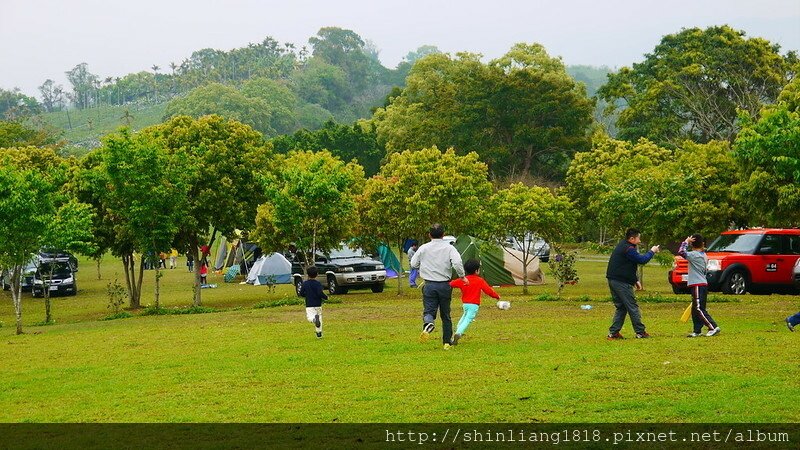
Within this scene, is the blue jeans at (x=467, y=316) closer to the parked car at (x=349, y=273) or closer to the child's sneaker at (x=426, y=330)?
the child's sneaker at (x=426, y=330)

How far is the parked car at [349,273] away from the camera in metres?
37.3

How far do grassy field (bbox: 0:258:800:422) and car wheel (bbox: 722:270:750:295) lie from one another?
4.96 meters

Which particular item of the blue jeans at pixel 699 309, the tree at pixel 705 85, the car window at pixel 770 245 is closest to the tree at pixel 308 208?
the car window at pixel 770 245

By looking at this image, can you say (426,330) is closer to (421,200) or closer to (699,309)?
(699,309)

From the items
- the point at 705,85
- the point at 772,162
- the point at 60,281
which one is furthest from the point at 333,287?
the point at 705,85

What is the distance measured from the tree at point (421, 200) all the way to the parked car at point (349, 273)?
2159 millimetres

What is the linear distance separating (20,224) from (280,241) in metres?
10.8

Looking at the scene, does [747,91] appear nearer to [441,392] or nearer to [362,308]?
[362,308]

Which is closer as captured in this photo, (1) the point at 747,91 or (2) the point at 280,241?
(2) the point at 280,241

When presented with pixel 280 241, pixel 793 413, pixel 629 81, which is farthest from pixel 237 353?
pixel 629 81

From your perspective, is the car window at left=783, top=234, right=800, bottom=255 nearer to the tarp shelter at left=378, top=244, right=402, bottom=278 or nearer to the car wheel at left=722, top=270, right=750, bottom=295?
the car wheel at left=722, top=270, right=750, bottom=295

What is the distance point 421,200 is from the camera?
3409 centimetres

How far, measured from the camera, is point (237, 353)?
1695 centimetres

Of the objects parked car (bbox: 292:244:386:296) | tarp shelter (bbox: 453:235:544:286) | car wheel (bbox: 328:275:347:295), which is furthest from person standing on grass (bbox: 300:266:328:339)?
tarp shelter (bbox: 453:235:544:286)
